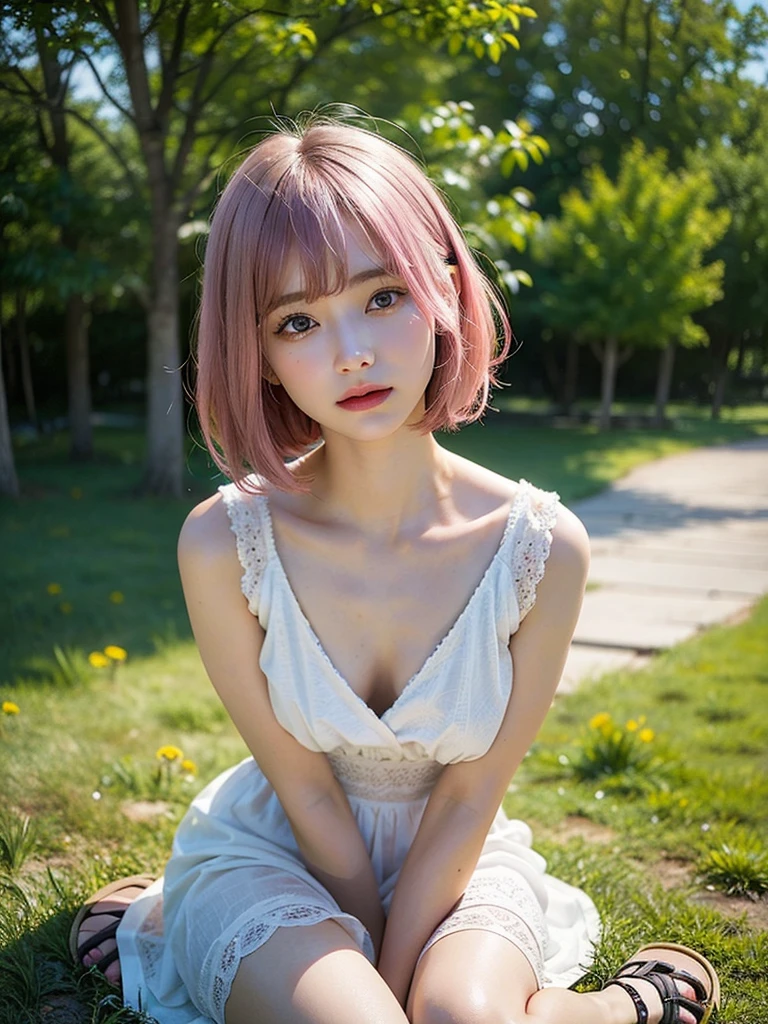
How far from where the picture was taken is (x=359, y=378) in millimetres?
1807

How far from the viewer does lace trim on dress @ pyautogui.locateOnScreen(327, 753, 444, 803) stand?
2070 mm

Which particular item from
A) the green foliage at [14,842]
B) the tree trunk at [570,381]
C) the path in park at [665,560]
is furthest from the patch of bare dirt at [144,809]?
the tree trunk at [570,381]

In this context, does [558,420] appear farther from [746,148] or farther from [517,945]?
[517,945]

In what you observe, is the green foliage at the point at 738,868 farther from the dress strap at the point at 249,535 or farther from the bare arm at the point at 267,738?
the dress strap at the point at 249,535

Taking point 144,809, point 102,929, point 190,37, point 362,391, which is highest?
point 190,37

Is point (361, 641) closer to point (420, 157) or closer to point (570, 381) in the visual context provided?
point (420, 157)

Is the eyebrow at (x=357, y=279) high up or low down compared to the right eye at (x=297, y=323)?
up

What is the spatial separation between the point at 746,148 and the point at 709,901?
122 inches

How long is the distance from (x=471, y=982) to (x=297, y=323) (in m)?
1.19

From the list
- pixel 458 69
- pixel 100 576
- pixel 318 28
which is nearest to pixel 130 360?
pixel 458 69

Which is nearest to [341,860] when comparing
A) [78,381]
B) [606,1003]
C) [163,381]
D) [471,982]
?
[471,982]

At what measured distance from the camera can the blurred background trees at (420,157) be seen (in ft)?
10.2

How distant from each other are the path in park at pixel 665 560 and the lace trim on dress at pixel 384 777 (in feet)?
7.16

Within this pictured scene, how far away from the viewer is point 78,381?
1088 centimetres
